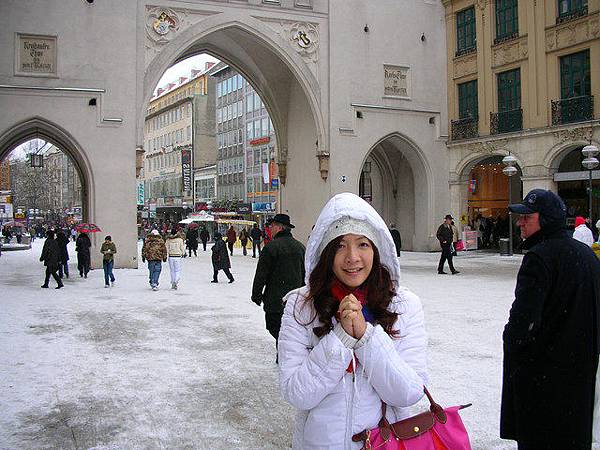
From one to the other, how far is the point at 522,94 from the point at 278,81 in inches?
412

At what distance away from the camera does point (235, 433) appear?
4.81 m

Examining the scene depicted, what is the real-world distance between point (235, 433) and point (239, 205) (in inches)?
2112

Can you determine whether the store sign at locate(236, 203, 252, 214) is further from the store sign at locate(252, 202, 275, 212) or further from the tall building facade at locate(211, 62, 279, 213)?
the store sign at locate(252, 202, 275, 212)

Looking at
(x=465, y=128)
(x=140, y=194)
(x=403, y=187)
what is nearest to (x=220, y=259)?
(x=465, y=128)

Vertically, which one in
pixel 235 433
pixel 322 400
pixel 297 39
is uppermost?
pixel 297 39

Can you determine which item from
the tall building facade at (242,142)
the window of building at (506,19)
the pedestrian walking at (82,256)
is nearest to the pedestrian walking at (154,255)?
the pedestrian walking at (82,256)

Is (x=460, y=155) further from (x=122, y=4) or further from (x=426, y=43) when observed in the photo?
(x=122, y=4)

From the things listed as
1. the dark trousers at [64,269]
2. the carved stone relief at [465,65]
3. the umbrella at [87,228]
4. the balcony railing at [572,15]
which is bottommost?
the dark trousers at [64,269]

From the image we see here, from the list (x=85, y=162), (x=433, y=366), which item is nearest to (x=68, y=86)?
(x=85, y=162)

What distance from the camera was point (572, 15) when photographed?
2197 cm

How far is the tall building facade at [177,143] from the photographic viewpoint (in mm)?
69125

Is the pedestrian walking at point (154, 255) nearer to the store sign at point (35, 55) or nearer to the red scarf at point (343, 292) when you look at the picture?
the store sign at point (35, 55)

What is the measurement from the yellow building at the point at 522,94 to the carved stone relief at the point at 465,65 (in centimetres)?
4

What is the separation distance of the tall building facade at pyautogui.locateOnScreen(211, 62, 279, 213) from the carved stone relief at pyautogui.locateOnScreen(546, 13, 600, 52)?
30005mm
